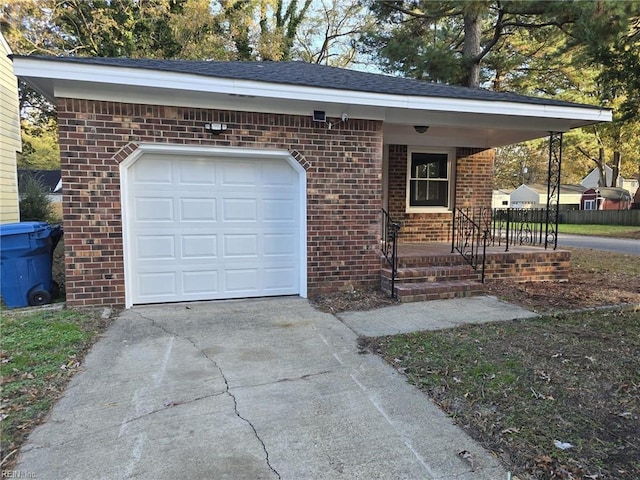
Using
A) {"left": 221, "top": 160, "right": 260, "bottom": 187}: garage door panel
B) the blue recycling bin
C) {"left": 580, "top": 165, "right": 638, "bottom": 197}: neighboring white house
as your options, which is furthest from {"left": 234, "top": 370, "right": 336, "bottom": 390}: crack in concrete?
{"left": 580, "top": 165, "right": 638, "bottom": 197}: neighboring white house

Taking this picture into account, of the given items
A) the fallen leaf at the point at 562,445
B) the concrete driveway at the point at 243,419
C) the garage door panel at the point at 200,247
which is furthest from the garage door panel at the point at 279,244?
the fallen leaf at the point at 562,445

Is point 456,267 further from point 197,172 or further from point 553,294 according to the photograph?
point 197,172

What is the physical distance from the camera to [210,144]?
18.3ft

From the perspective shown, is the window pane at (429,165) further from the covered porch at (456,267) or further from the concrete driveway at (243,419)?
the concrete driveway at (243,419)

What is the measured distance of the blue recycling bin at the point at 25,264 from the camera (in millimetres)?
5219

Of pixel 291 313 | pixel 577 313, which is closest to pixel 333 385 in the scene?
pixel 291 313

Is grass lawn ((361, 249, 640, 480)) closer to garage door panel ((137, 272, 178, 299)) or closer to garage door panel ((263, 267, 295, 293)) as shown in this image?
garage door panel ((263, 267, 295, 293))

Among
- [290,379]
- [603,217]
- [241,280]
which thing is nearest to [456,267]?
[241,280]

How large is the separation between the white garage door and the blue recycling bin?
118cm

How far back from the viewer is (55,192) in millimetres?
26984

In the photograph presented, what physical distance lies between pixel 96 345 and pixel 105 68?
318 centimetres

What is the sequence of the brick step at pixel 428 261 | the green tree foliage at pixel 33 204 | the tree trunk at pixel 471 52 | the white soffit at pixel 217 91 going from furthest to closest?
the tree trunk at pixel 471 52 < the green tree foliage at pixel 33 204 < the brick step at pixel 428 261 < the white soffit at pixel 217 91

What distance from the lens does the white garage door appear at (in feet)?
18.3

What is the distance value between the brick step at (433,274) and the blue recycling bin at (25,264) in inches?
190
